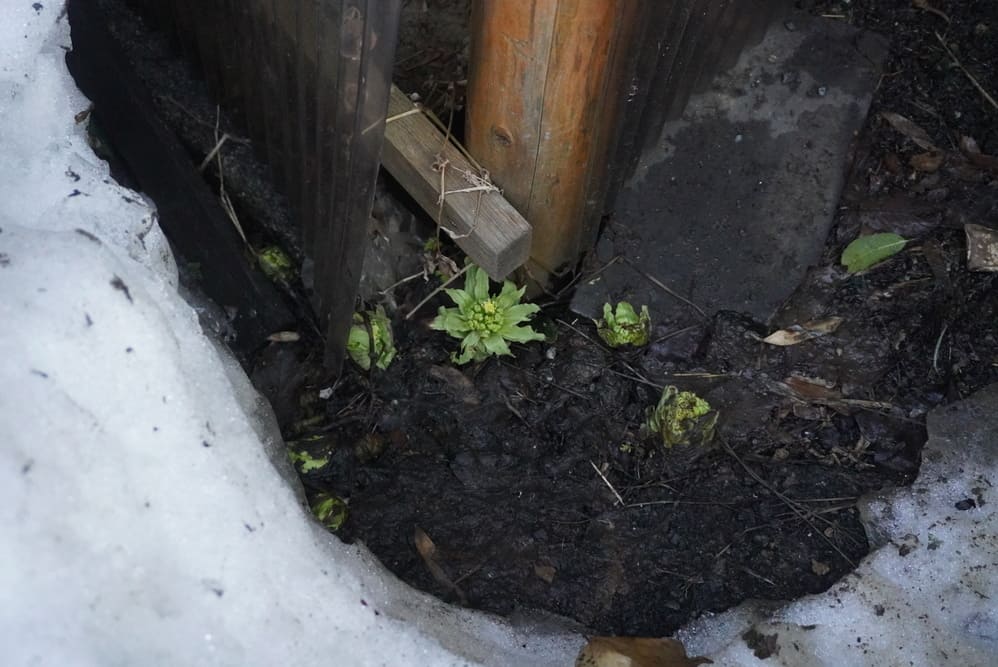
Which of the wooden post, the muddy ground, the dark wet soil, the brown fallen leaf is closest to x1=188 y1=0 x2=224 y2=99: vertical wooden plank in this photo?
the muddy ground

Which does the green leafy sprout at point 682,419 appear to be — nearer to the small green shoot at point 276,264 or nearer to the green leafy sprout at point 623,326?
the green leafy sprout at point 623,326

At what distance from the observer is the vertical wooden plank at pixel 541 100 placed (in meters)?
1.75

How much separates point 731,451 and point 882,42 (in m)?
1.58

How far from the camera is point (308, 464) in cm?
225

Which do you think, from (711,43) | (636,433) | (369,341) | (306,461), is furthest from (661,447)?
(711,43)

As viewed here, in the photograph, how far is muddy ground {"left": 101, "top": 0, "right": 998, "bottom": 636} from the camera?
7.39 feet

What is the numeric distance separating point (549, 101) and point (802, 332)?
1.16 metres

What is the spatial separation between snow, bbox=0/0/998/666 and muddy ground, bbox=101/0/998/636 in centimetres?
24

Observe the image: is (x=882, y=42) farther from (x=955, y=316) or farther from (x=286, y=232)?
(x=286, y=232)

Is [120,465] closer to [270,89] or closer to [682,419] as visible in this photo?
[270,89]

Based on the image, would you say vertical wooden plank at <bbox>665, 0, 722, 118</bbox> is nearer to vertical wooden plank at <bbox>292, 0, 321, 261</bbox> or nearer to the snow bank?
vertical wooden plank at <bbox>292, 0, 321, 261</bbox>

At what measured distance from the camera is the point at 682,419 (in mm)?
2355

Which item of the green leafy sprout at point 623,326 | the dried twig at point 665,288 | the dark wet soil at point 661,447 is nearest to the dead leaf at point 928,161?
the dark wet soil at point 661,447

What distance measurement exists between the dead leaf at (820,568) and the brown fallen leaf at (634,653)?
437mm
